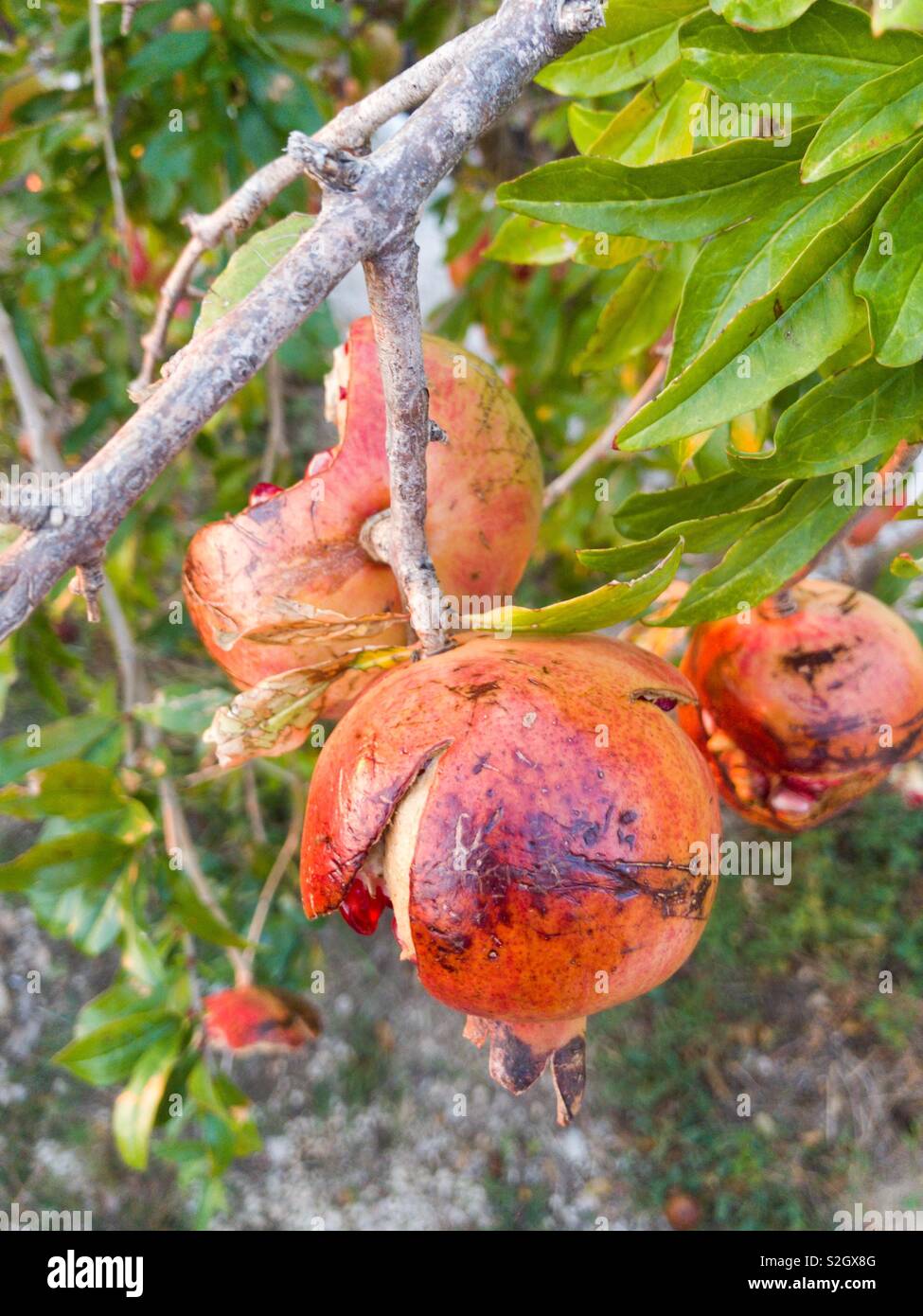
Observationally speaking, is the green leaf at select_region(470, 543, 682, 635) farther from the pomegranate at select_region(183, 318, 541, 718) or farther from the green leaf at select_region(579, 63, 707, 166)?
the green leaf at select_region(579, 63, 707, 166)

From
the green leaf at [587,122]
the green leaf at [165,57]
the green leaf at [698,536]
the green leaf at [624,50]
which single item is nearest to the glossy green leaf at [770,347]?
the green leaf at [698,536]

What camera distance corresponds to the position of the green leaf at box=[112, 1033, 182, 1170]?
1.61 m

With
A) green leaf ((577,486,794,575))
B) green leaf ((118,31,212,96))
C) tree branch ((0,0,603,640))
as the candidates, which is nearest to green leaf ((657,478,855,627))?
green leaf ((577,486,794,575))

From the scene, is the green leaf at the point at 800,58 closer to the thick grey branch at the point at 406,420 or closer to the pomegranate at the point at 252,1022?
the thick grey branch at the point at 406,420

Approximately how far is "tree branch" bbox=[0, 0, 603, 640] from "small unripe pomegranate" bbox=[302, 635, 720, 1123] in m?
0.27

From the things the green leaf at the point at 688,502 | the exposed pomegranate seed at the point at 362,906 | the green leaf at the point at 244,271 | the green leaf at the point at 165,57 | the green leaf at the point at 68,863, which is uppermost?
the green leaf at the point at 165,57

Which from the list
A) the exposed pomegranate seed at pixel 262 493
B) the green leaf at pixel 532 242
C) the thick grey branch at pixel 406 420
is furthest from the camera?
the green leaf at pixel 532 242

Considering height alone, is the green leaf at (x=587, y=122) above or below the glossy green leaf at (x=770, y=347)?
above

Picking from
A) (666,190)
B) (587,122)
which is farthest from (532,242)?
(666,190)

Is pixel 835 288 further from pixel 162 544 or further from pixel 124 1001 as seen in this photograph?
pixel 162 544

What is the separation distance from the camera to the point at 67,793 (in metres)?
1.51

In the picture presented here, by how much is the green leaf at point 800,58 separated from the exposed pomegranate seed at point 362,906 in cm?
65

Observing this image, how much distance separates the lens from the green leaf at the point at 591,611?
28.8 inches

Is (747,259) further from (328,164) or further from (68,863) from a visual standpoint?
(68,863)
